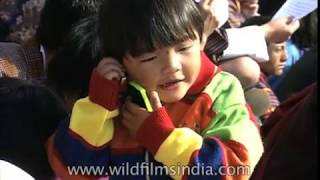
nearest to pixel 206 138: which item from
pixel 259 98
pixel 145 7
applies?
pixel 145 7

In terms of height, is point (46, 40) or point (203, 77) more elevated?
point (203, 77)

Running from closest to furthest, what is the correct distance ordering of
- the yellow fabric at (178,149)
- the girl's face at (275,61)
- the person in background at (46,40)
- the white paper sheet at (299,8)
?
the yellow fabric at (178,149) < the white paper sheet at (299,8) < the person in background at (46,40) < the girl's face at (275,61)

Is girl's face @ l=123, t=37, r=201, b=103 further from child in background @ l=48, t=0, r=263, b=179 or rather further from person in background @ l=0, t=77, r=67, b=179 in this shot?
person in background @ l=0, t=77, r=67, b=179

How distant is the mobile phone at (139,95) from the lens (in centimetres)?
160

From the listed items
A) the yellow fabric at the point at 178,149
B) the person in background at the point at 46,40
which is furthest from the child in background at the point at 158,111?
the person in background at the point at 46,40

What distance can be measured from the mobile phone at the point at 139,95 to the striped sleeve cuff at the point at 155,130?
0.15 ft

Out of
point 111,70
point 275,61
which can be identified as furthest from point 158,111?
point 275,61

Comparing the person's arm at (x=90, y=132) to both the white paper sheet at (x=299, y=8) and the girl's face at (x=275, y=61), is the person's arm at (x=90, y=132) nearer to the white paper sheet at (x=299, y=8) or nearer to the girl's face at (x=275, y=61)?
the white paper sheet at (x=299, y=8)

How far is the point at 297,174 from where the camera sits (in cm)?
89

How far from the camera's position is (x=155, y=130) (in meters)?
1.55

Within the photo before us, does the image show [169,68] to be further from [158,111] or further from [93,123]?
[93,123]

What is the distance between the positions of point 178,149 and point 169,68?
0.17 meters

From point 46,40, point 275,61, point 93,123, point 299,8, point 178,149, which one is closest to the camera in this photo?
point 178,149

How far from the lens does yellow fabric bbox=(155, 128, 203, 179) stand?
4.99ft
